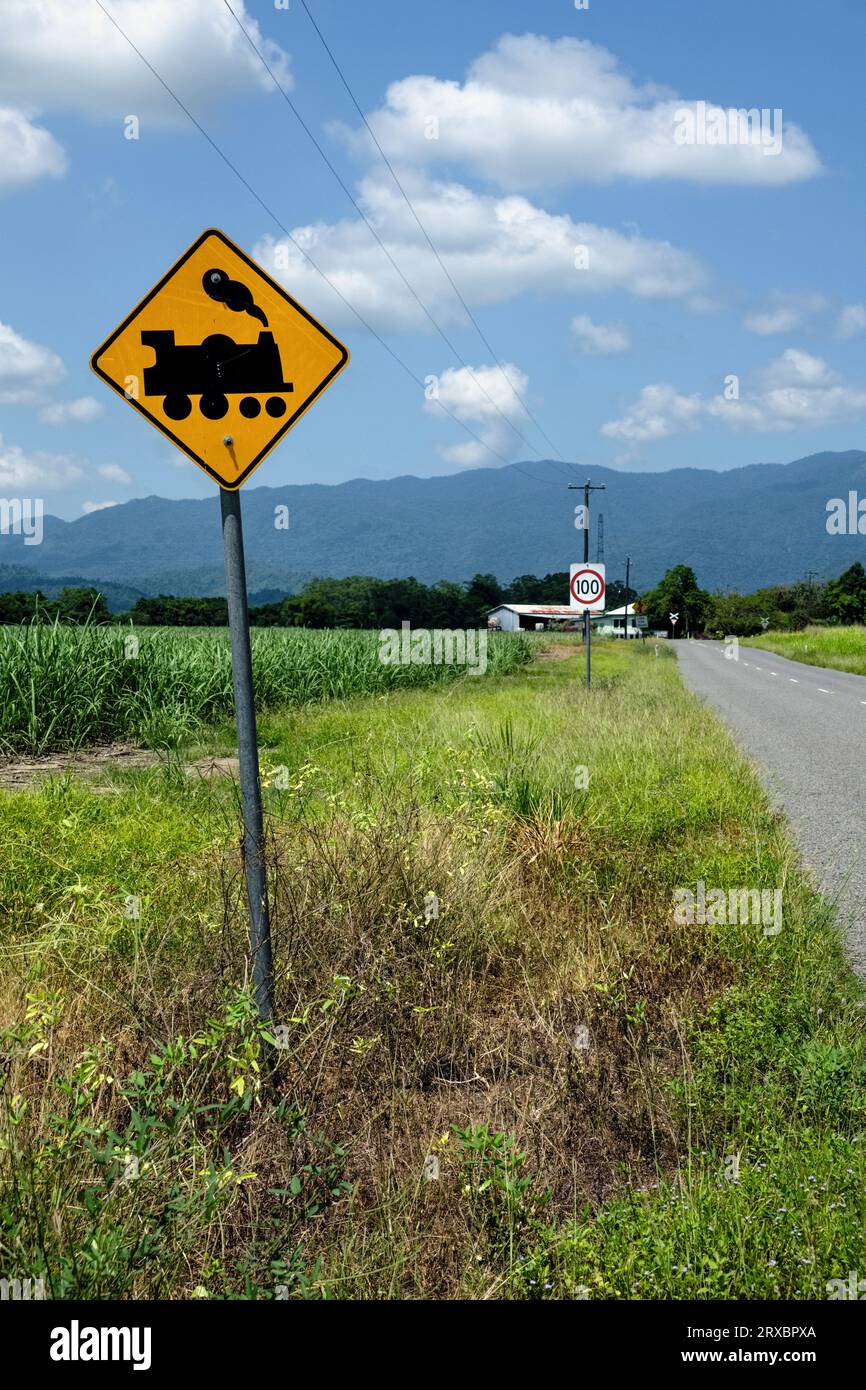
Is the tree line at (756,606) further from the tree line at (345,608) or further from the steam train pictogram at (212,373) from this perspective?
the steam train pictogram at (212,373)

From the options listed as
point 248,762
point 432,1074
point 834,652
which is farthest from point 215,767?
point 834,652

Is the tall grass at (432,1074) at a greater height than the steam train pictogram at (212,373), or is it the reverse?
the steam train pictogram at (212,373)

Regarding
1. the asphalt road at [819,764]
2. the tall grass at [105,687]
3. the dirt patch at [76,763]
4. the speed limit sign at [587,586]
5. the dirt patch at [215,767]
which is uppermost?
the speed limit sign at [587,586]

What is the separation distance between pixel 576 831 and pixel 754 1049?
2.65m

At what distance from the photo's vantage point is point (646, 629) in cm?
16050

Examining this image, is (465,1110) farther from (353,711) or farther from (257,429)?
(353,711)

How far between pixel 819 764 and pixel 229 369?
1038cm

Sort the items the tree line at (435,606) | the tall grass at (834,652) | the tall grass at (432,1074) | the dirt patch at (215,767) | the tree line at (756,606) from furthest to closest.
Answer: the tree line at (756,606) < the tall grass at (834,652) < the tree line at (435,606) < the dirt patch at (215,767) < the tall grass at (432,1074)

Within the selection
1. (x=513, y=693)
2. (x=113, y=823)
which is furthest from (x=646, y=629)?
(x=113, y=823)

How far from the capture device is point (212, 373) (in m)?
4.00

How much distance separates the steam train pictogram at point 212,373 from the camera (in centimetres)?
397

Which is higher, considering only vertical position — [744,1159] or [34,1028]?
[34,1028]

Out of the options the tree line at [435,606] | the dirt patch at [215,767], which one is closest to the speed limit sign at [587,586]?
the tree line at [435,606]

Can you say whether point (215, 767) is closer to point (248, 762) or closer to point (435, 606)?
point (248, 762)
